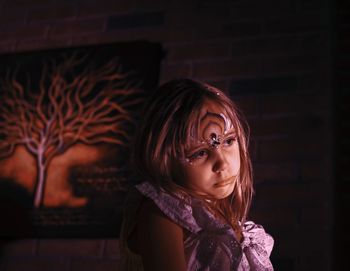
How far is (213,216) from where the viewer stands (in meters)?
1.27

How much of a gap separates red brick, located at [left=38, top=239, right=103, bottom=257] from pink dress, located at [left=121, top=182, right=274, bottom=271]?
102 centimetres

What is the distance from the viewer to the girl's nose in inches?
50.6

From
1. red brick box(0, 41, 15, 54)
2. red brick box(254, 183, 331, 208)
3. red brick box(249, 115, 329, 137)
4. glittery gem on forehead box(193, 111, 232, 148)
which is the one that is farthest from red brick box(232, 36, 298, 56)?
glittery gem on forehead box(193, 111, 232, 148)

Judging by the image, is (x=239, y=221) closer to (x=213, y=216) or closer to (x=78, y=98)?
(x=213, y=216)

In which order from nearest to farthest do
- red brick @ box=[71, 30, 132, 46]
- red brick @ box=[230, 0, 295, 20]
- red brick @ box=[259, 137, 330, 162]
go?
red brick @ box=[259, 137, 330, 162], red brick @ box=[230, 0, 295, 20], red brick @ box=[71, 30, 132, 46]

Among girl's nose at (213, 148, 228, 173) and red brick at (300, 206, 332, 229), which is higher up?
girl's nose at (213, 148, 228, 173)

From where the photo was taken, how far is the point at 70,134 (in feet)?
8.16

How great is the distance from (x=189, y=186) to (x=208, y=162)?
7 centimetres

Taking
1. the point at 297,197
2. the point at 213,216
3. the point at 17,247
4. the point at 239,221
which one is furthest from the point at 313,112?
the point at 17,247

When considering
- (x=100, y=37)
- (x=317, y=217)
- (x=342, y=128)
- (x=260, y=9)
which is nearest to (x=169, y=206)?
(x=317, y=217)

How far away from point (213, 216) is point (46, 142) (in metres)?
1.38

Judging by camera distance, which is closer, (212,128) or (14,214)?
(212,128)

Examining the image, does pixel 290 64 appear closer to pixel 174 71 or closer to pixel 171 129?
pixel 174 71

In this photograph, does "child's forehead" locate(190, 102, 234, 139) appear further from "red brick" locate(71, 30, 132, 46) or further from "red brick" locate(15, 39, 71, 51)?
"red brick" locate(15, 39, 71, 51)
